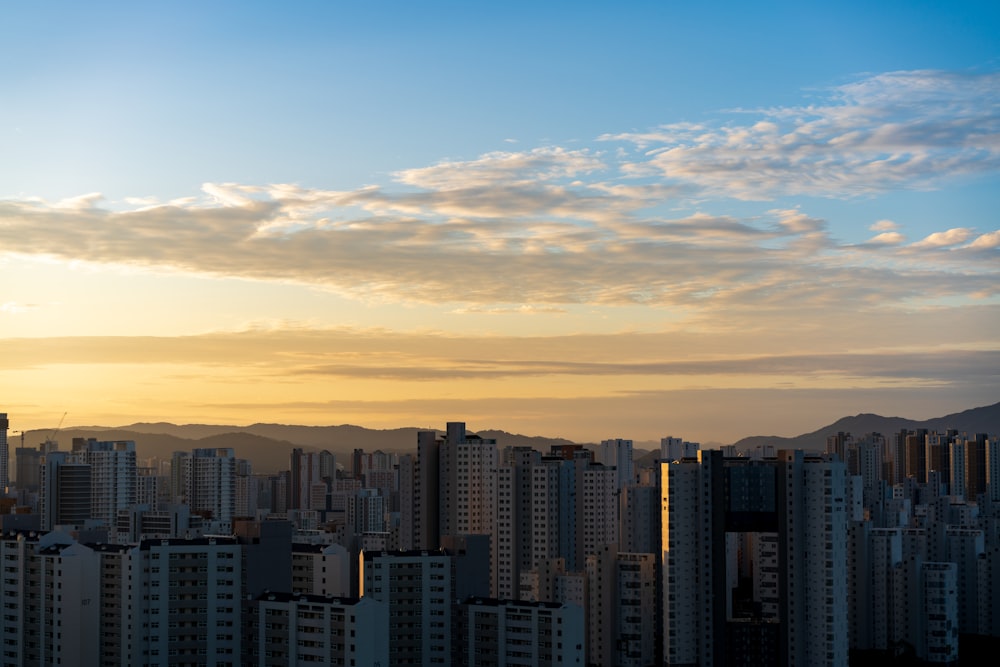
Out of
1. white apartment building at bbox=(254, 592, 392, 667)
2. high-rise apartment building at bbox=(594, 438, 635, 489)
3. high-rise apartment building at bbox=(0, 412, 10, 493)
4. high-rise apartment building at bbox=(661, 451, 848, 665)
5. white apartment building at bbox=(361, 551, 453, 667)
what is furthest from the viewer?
high-rise apartment building at bbox=(0, 412, 10, 493)

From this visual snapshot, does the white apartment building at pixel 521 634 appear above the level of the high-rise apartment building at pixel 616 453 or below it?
below

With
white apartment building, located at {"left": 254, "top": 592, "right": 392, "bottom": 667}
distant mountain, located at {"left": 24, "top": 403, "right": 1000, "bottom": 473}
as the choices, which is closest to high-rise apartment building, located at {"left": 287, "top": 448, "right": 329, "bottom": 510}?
distant mountain, located at {"left": 24, "top": 403, "right": 1000, "bottom": 473}

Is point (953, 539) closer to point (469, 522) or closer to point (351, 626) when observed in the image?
point (469, 522)

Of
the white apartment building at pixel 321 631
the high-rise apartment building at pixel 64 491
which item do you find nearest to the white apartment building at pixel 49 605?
the white apartment building at pixel 321 631

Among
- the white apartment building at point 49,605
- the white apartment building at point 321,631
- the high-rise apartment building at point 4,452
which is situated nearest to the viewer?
the white apartment building at point 321,631

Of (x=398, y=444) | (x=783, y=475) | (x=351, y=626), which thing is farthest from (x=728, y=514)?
(x=398, y=444)

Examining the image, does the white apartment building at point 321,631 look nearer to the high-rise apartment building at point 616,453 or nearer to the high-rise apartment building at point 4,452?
the high-rise apartment building at point 616,453

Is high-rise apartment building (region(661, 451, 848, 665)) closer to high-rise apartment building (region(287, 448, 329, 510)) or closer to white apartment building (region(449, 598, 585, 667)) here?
white apartment building (region(449, 598, 585, 667))

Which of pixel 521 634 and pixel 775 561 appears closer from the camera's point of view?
pixel 521 634

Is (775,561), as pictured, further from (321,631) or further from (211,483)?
(211,483)

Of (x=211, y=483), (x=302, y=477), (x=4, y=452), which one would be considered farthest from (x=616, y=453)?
(x=4, y=452)

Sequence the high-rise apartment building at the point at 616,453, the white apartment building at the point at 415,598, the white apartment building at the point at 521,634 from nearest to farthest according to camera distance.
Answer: the white apartment building at the point at 521,634 < the white apartment building at the point at 415,598 < the high-rise apartment building at the point at 616,453
